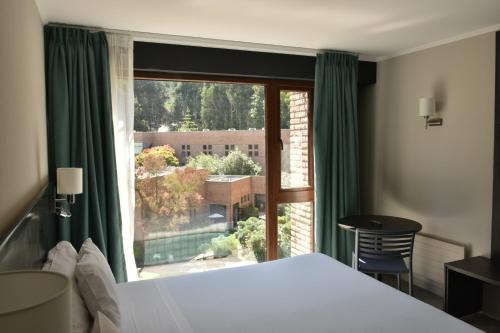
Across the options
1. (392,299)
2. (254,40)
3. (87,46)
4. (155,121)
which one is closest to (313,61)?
(254,40)

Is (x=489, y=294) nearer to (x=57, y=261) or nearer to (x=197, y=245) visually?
(x=197, y=245)

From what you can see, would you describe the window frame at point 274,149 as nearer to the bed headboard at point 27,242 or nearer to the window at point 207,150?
the window at point 207,150

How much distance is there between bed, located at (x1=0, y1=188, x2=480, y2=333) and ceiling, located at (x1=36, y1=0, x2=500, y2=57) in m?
1.32

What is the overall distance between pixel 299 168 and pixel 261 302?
212cm

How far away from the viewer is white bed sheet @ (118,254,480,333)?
1.87 meters

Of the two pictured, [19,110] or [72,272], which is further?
[72,272]

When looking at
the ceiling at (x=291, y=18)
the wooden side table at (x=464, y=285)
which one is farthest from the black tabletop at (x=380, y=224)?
the ceiling at (x=291, y=18)

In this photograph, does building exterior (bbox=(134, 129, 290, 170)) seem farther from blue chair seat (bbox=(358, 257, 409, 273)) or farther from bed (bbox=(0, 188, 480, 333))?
blue chair seat (bbox=(358, 257, 409, 273))

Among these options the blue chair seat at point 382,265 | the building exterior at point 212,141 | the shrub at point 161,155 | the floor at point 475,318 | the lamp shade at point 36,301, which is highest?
the building exterior at point 212,141

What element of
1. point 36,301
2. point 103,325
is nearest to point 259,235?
point 103,325

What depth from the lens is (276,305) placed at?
2.12 meters

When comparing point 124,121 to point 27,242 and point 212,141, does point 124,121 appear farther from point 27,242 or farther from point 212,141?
point 27,242

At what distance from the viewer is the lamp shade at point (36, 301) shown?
607mm

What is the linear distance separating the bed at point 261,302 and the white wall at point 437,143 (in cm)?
145
